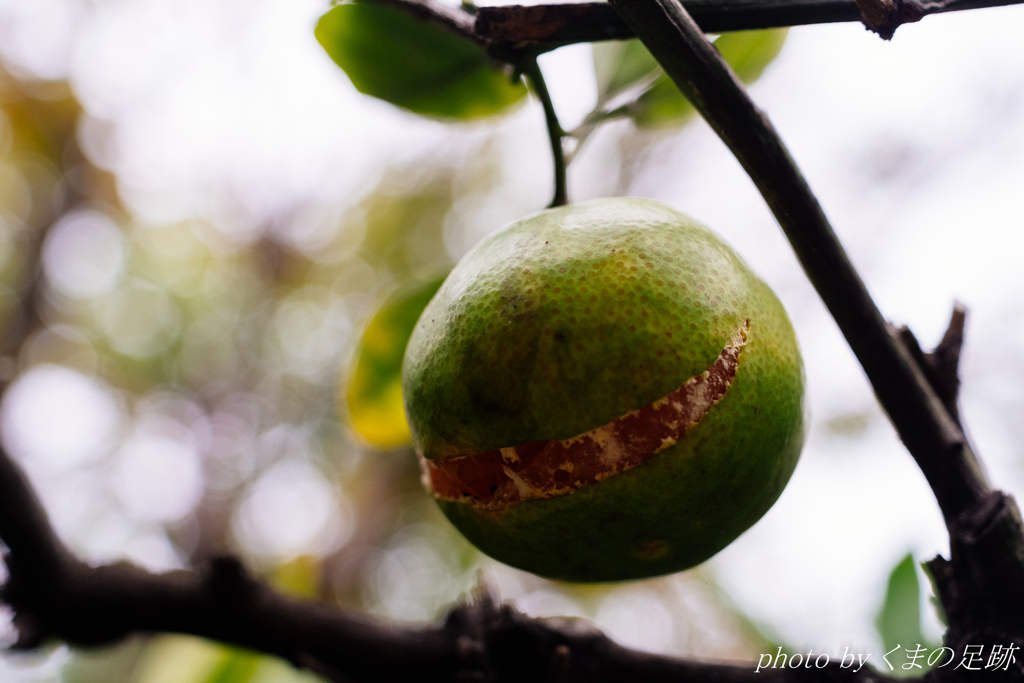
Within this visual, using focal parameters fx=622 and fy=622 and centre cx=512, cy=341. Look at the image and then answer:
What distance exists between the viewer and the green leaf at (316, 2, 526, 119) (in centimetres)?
76

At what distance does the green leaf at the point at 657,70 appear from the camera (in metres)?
0.78

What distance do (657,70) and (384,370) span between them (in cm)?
58

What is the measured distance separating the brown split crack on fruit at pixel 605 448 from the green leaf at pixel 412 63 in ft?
1.47

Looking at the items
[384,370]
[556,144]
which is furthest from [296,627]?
[556,144]

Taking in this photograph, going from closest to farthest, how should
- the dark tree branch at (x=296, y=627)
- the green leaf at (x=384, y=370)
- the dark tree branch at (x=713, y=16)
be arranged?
the dark tree branch at (x=713, y=16)
the dark tree branch at (x=296, y=627)
the green leaf at (x=384, y=370)

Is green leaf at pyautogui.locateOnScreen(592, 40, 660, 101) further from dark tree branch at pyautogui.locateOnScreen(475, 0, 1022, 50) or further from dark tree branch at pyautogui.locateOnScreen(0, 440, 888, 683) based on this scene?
dark tree branch at pyautogui.locateOnScreen(0, 440, 888, 683)

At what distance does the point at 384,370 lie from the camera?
962 mm

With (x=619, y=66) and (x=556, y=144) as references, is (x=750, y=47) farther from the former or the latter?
(x=556, y=144)

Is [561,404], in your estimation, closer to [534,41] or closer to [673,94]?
[534,41]

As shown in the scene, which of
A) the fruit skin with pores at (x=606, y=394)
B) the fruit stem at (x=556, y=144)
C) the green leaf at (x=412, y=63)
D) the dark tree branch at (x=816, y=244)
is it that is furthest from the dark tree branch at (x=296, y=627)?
the green leaf at (x=412, y=63)

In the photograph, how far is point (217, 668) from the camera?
1.19 m

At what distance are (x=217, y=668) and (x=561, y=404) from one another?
3.62 ft

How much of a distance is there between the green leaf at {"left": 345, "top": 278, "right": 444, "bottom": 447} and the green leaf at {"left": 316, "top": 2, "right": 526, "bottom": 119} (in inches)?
9.8

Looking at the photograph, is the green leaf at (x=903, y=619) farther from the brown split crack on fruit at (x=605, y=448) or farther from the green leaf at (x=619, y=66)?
the green leaf at (x=619, y=66)
